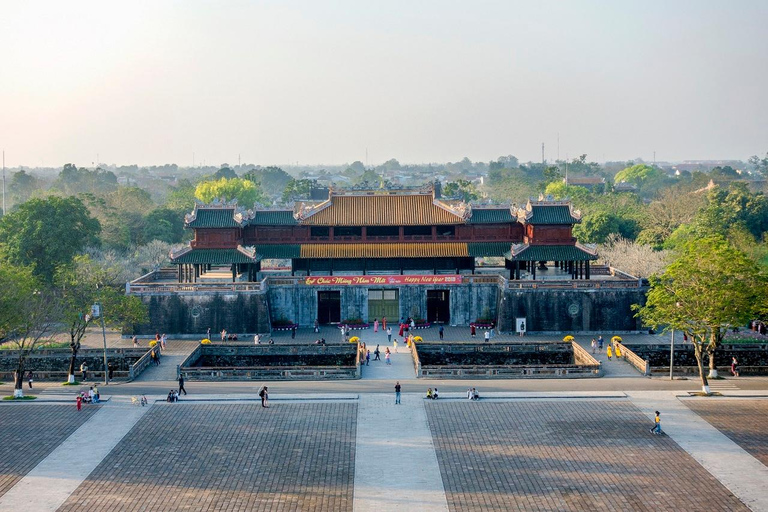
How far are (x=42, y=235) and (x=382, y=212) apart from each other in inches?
1261

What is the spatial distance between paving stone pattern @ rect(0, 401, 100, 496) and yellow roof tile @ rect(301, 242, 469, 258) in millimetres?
26879

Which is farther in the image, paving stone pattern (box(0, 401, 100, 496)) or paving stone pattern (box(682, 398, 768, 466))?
paving stone pattern (box(682, 398, 768, 466))

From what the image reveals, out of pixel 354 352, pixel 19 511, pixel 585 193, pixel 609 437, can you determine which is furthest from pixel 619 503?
pixel 585 193

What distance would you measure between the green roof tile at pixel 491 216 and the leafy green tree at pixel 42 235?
125 feet

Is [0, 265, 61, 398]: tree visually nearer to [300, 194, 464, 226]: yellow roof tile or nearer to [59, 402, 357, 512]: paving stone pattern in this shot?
[59, 402, 357, 512]: paving stone pattern

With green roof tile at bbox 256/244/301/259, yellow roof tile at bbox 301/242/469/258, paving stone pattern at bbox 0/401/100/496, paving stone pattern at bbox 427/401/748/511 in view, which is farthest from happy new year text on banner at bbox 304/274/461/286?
paving stone pattern at bbox 0/401/100/496

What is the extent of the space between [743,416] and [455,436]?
15.8 meters

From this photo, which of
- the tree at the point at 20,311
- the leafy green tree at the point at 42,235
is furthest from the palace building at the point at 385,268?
the leafy green tree at the point at 42,235

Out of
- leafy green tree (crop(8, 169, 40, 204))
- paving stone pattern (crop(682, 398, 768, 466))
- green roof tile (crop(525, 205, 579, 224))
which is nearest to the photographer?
paving stone pattern (crop(682, 398, 768, 466))

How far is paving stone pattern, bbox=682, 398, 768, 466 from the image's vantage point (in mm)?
40594

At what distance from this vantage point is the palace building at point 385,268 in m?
67.7

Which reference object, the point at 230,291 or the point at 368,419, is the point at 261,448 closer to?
the point at 368,419

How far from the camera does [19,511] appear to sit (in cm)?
3359

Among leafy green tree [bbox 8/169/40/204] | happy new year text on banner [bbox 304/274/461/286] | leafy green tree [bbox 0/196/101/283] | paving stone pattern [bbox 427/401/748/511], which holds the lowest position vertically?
paving stone pattern [bbox 427/401/748/511]
